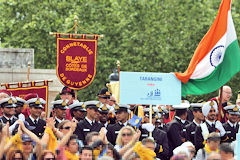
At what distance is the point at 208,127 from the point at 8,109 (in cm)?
426

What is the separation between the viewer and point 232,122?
611 inches

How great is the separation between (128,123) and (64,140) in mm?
2332

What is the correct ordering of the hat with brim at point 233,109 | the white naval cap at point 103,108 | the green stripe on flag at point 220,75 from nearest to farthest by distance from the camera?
1. the white naval cap at point 103,108
2. the hat with brim at point 233,109
3. the green stripe on flag at point 220,75

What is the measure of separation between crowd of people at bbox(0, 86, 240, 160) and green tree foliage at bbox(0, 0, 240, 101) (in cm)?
1532

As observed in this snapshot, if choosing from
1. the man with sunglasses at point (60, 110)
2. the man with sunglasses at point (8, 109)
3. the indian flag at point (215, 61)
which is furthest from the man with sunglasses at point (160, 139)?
the man with sunglasses at point (8, 109)

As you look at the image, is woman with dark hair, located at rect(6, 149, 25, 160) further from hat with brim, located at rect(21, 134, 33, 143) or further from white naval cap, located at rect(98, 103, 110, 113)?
white naval cap, located at rect(98, 103, 110, 113)

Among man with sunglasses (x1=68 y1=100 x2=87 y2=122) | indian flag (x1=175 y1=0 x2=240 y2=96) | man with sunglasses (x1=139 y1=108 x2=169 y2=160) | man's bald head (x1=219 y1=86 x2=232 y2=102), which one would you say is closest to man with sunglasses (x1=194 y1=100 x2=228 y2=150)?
indian flag (x1=175 y1=0 x2=240 y2=96)

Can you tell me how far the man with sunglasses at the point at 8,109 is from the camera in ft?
45.5

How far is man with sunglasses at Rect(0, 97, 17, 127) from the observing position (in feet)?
45.5

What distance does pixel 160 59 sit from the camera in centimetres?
3341

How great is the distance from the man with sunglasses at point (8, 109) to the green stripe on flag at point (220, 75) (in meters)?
3.86

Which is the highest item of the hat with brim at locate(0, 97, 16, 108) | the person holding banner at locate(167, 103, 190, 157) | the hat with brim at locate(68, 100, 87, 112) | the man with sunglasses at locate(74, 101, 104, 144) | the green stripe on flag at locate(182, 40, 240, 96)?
the green stripe on flag at locate(182, 40, 240, 96)

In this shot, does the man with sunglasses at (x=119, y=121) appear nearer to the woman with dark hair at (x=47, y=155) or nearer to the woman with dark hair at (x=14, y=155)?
the woman with dark hair at (x=47, y=155)

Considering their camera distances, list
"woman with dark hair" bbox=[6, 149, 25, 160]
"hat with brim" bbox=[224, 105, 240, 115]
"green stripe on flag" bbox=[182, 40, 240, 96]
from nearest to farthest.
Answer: "woman with dark hair" bbox=[6, 149, 25, 160] → "hat with brim" bbox=[224, 105, 240, 115] → "green stripe on flag" bbox=[182, 40, 240, 96]
